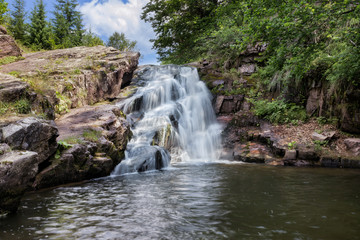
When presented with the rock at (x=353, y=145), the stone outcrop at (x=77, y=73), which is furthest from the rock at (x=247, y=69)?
the stone outcrop at (x=77, y=73)

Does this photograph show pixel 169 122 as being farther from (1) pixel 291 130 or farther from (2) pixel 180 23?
(2) pixel 180 23

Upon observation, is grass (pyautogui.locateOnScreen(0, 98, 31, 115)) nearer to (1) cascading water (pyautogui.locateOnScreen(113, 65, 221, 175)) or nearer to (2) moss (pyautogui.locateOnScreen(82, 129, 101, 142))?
(2) moss (pyautogui.locateOnScreen(82, 129, 101, 142))

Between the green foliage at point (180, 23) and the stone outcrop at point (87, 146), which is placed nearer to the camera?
the stone outcrop at point (87, 146)

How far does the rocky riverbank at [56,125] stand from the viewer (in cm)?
428

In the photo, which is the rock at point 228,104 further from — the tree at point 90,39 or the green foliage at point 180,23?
the tree at point 90,39

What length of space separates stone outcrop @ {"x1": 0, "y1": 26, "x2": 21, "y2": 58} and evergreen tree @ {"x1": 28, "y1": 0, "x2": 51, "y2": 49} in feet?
19.6

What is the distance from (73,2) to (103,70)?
56.8ft

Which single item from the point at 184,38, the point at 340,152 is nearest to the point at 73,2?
the point at 184,38

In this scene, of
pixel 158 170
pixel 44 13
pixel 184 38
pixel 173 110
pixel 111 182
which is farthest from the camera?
pixel 184 38

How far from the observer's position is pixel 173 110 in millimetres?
13758

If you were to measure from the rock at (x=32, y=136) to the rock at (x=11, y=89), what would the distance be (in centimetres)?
182

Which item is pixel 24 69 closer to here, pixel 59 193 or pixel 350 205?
pixel 59 193

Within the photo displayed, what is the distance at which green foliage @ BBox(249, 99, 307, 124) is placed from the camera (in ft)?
38.2

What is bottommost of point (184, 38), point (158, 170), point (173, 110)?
point (158, 170)
